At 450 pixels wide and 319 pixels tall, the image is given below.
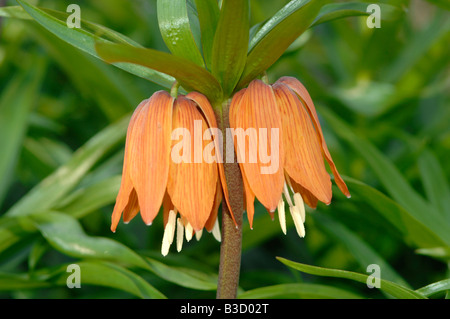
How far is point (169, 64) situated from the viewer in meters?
0.45

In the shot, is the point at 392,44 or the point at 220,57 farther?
the point at 392,44

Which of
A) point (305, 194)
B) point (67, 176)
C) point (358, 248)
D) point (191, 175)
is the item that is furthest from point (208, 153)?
point (67, 176)

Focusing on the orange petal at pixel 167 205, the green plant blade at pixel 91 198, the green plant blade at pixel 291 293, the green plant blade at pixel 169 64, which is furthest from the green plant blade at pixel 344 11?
the green plant blade at pixel 91 198

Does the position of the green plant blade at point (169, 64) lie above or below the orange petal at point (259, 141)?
above

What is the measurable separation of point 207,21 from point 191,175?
0.16m

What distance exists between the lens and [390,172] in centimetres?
87

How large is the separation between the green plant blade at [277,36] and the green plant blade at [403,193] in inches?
15.5

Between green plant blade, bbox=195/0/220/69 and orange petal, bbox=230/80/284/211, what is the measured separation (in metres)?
0.07

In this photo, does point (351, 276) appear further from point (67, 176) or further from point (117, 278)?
point (67, 176)

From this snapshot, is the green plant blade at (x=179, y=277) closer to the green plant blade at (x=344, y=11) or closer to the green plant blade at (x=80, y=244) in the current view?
→ the green plant blade at (x=80, y=244)

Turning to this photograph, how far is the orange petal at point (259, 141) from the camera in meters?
0.47

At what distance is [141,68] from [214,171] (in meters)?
0.15
